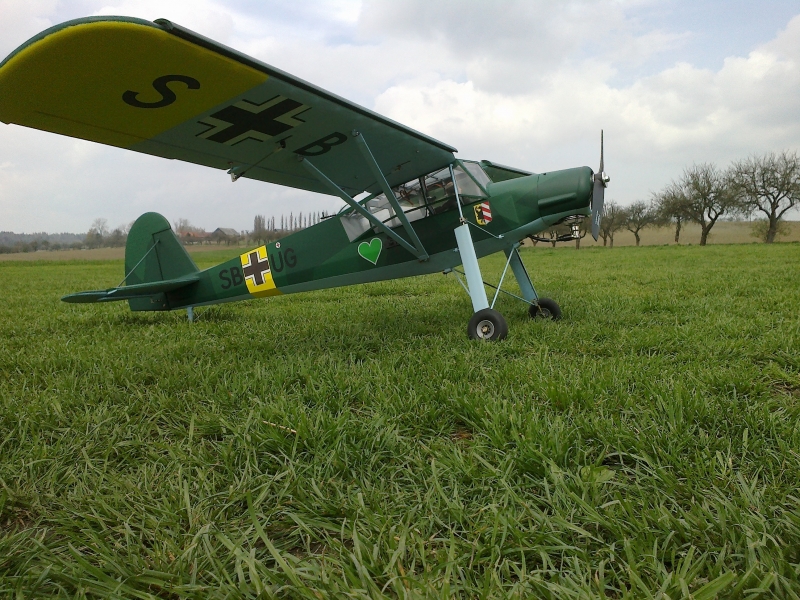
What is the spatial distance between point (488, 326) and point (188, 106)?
3431 mm

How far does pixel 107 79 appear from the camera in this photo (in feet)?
10.2

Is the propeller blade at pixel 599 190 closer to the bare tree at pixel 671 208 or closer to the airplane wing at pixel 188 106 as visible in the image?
the airplane wing at pixel 188 106

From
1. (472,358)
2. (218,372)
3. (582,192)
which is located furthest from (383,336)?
(582,192)

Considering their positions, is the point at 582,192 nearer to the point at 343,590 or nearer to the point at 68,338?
the point at 343,590

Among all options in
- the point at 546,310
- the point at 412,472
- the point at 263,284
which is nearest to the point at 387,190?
the point at 263,284

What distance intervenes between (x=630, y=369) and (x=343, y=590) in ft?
8.17

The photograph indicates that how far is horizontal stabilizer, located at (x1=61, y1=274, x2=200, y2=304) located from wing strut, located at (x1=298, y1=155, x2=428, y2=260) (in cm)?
298

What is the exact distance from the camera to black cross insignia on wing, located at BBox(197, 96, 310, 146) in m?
3.79

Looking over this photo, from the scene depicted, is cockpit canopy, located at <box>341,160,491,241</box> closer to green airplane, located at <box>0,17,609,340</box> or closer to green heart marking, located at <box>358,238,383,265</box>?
green airplane, located at <box>0,17,609,340</box>

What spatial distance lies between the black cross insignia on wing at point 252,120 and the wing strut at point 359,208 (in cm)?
53

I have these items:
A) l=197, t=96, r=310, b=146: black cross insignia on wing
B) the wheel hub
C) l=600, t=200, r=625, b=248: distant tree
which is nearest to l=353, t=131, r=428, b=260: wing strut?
l=197, t=96, r=310, b=146: black cross insignia on wing

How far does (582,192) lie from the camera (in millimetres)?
4801

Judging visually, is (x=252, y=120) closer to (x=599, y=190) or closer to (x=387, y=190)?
(x=387, y=190)

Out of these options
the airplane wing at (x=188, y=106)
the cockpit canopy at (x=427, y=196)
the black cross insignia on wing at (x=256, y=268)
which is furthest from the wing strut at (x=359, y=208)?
the black cross insignia on wing at (x=256, y=268)
